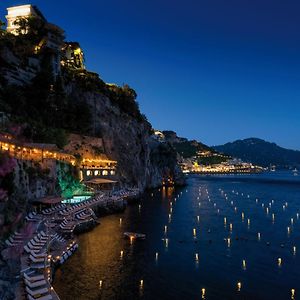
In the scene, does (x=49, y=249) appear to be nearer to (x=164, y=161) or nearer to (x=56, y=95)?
(x=56, y=95)

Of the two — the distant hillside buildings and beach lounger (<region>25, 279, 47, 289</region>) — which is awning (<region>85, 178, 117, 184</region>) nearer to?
the distant hillside buildings

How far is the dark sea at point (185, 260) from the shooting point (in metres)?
37.6

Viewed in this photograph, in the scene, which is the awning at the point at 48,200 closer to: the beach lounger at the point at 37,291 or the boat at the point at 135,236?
the boat at the point at 135,236

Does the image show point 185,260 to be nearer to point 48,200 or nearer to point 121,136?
point 48,200

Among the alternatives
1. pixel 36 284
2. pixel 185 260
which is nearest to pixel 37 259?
pixel 36 284

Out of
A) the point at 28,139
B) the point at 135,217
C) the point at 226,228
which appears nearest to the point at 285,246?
the point at 226,228

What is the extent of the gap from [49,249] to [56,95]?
65724 millimetres

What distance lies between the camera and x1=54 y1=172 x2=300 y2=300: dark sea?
37.6 metres

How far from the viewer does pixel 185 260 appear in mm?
48562

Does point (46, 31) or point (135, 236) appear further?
point (46, 31)

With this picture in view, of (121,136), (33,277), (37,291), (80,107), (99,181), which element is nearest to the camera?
(37,291)

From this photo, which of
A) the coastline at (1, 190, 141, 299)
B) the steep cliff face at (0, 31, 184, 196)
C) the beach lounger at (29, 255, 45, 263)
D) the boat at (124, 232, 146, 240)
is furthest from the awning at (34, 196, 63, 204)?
the beach lounger at (29, 255, 45, 263)

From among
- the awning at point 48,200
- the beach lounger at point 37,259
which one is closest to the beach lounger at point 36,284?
the beach lounger at point 37,259

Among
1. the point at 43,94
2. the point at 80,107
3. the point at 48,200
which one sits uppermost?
the point at 43,94
